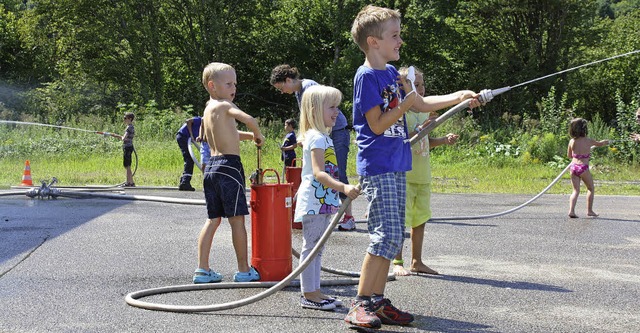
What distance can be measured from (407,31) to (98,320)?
109ft

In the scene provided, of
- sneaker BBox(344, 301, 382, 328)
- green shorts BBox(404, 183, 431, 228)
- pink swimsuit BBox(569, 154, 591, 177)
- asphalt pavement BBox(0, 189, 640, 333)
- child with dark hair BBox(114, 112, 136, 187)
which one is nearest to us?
sneaker BBox(344, 301, 382, 328)

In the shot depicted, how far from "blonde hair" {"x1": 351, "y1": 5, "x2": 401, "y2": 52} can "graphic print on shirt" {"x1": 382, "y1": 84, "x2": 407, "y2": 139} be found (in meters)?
0.31

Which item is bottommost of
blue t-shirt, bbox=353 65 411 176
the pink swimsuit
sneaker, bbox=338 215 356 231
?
sneaker, bbox=338 215 356 231

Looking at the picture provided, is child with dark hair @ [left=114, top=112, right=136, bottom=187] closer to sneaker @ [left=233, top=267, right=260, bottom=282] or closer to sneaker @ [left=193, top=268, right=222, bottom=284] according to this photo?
sneaker @ [left=193, top=268, right=222, bottom=284]

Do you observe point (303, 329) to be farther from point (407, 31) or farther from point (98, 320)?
point (407, 31)

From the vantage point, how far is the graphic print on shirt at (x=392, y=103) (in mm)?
5605

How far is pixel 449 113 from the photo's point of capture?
18.5ft

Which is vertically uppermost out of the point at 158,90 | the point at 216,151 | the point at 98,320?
the point at 158,90

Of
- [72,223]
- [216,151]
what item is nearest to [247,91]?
[72,223]

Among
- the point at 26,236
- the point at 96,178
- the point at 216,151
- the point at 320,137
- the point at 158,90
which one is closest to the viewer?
the point at 320,137

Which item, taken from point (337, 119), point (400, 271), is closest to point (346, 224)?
point (337, 119)

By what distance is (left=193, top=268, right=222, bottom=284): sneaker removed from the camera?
22.5ft

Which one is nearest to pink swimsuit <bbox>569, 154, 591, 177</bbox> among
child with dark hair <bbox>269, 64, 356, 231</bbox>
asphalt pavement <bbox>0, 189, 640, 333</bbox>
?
asphalt pavement <bbox>0, 189, 640, 333</bbox>

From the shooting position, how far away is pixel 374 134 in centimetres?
562
